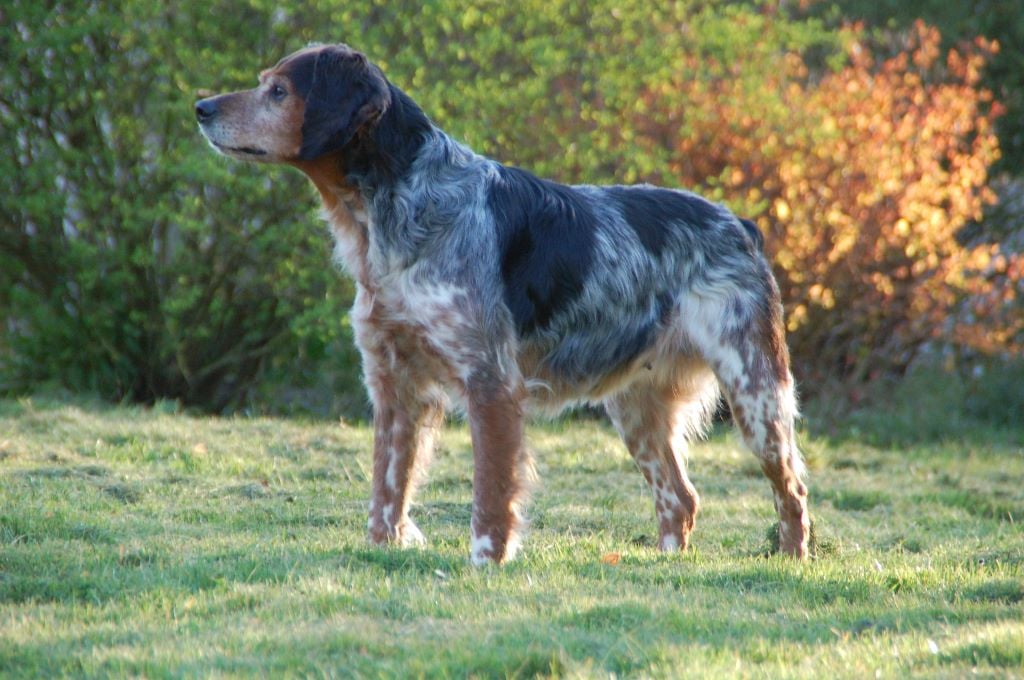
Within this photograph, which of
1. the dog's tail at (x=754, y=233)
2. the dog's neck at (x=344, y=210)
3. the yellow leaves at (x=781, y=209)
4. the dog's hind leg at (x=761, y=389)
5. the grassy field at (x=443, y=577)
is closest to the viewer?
the grassy field at (x=443, y=577)

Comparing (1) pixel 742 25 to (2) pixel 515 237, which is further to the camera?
(1) pixel 742 25

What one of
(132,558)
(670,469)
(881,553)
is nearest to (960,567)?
(881,553)

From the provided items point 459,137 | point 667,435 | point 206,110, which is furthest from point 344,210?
point 459,137

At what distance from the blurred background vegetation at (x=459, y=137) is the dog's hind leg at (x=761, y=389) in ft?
15.0

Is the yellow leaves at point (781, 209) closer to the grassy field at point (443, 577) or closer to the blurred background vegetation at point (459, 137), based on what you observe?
the blurred background vegetation at point (459, 137)

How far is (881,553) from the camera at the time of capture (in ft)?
19.5

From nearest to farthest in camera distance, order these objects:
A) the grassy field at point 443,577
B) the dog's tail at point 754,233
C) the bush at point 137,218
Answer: the grassy field at point 443,577, the dog's tail at point 754,233, the bush at point 137,218

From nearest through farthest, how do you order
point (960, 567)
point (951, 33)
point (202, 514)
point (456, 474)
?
point (960, 567), point (202, 514), point (456, 474), point (951, 33)

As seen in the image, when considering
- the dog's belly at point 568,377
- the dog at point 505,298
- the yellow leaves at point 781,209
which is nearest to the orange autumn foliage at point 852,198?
the yellow leaves at point 781,209

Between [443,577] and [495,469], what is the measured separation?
53 cm

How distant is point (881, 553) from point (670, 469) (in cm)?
96

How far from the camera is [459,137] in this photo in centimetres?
1002

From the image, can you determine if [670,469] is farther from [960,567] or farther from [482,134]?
[482,134]

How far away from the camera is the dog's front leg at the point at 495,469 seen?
507 cm
